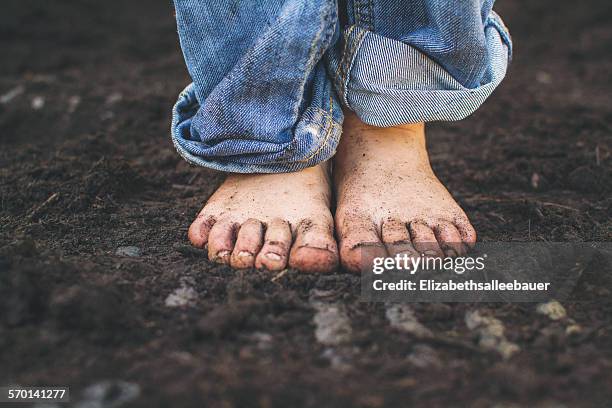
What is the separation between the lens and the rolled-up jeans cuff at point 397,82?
1234 millimetres

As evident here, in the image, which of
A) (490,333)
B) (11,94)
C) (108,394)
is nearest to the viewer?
(108,394)

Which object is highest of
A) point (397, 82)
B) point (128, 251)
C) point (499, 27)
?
point (499, 27)

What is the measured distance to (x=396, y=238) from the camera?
1.21 metres

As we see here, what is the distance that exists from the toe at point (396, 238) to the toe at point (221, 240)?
31 centimetres

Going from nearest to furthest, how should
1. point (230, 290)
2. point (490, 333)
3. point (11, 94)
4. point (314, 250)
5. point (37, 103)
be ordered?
1. point (490, 333)
2. point (230, 290)
3. point (314, 250)
4. point (37, 103)
5. point (11, 94)

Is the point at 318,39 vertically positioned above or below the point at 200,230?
above

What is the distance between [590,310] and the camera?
1016mm

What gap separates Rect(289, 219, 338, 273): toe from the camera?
1.14 m

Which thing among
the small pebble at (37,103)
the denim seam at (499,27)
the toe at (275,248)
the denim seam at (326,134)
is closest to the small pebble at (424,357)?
the toe at (275,248)

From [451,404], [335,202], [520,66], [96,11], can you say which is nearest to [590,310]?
[451,404]

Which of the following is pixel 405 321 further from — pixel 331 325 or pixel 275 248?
pixel 275 248

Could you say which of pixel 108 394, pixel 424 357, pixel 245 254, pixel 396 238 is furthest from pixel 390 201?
pixel 108 394

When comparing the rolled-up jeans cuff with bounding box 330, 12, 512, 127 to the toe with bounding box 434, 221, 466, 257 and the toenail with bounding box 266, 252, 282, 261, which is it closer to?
the toe with bounding box 434, 221, 466, 257

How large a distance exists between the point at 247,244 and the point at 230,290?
160mm
